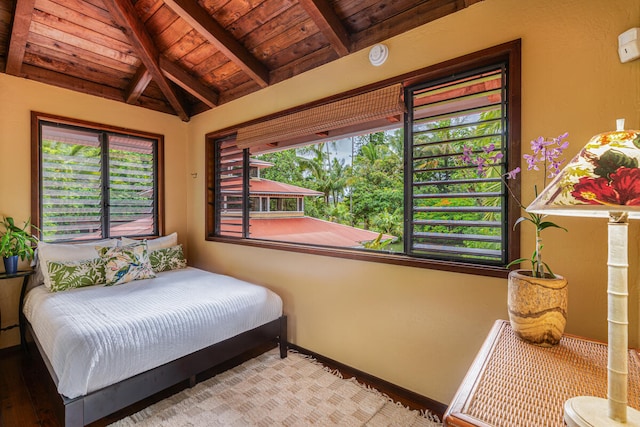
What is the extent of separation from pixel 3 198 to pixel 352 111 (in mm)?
3168

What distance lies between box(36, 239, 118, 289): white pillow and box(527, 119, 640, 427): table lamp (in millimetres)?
3386

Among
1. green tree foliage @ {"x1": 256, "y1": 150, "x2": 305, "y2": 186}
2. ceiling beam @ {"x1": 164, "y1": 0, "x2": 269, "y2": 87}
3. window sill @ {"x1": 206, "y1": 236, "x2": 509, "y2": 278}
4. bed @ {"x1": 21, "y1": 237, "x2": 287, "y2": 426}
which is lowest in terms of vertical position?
bed @ {"x1": 21, "y1": 237, "x2": 287, "y2": 426}

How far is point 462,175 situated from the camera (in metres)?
1.81

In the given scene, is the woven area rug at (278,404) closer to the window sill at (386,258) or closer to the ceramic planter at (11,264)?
the window sill at (386,258)

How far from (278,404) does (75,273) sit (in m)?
2.09

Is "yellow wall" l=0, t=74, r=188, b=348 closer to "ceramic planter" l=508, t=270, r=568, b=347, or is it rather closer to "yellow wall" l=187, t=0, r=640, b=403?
"yellow wall" l=187, t=0, r=640, b=403

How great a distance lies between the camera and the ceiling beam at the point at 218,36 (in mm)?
2230

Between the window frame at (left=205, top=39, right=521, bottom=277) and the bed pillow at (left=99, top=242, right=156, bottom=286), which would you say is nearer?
the window frame at (left=205, top=39, right=521, bottom=277)

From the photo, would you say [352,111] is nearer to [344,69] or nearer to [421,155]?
[344,69]

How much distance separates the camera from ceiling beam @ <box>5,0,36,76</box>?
219 cm

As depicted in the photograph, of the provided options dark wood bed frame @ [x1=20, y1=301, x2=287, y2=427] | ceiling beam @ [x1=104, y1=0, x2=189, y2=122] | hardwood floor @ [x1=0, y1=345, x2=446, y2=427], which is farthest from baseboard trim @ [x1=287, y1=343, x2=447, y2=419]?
ceiling beam @ [x1=104, y1=0, x2=189, y2=122]

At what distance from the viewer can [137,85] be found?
3.19 metres

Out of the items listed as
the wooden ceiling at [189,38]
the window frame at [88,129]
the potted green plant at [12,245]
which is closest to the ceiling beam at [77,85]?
the wooden ceiling at [189,38]

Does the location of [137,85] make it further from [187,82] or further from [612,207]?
[612,207]
